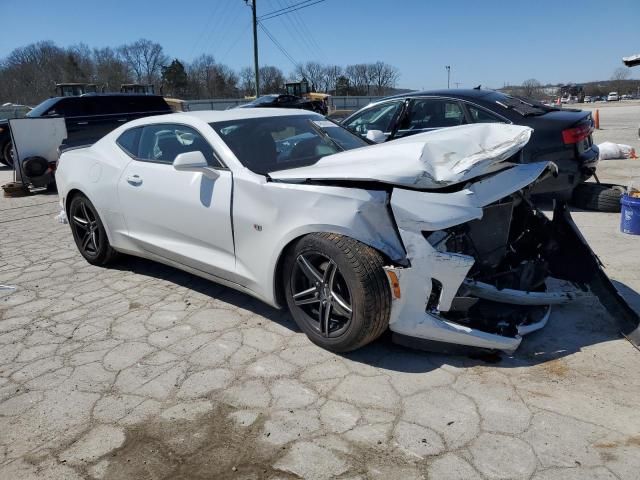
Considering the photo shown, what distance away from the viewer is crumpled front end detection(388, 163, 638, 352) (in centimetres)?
268

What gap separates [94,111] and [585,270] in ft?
37.8

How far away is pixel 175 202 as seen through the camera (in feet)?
12.3

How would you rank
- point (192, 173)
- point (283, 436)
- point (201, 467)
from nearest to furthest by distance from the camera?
point (201, 467), point (283, 436), point (192, 173)

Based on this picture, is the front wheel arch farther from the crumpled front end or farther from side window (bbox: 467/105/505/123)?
side window (bbox: 467/105/505/123)

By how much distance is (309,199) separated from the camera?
2.95 meters

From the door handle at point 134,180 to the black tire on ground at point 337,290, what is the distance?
67.7 inches

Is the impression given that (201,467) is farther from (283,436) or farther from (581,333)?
(581,333)

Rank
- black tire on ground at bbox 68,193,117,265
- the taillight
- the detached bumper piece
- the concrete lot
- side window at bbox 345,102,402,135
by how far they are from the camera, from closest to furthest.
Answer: the concrete lot → the detached bumper piece → black tire on ground at bbox 68,193,117,265 → the taillight → side window at bbox 345,102,402,135

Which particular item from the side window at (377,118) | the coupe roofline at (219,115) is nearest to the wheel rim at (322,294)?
the coupe roofline at (219,115)

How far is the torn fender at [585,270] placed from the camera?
119 inches

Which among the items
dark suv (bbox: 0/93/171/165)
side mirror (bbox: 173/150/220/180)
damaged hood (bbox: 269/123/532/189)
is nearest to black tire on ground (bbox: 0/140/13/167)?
dark suv (bbox: 0/93/171/165)

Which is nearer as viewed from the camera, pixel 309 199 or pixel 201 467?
pixel 201 467

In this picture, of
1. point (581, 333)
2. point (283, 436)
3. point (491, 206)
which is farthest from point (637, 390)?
point (283, 436)

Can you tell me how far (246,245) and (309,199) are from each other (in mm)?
635
